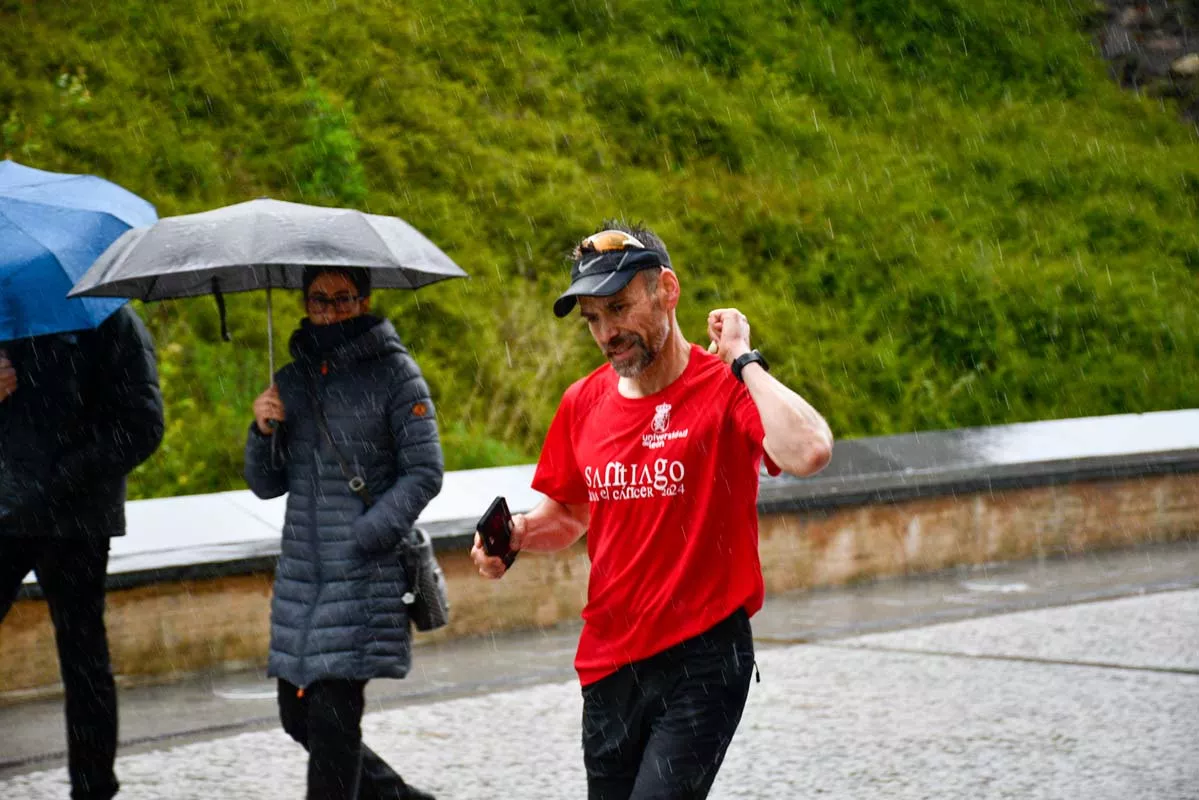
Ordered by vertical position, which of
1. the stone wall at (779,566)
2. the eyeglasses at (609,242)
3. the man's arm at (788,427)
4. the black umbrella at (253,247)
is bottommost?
the stone wall at (779,566)

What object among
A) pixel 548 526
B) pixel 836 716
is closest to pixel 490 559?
pixel 548 526

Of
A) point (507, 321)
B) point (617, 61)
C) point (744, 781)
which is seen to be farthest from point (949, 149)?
point (744, 781)

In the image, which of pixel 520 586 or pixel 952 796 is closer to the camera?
pixel 952 796

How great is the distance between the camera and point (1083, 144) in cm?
1742

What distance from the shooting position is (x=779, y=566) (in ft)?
29.9

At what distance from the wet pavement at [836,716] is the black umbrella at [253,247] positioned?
1.85 m

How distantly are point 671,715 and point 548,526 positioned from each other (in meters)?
0.62

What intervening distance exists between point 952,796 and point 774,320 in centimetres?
769

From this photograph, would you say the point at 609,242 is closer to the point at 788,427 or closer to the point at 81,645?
the point at 788,427

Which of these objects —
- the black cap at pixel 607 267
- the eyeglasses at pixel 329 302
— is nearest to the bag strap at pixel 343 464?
the eyeglasses at pixel 329 302

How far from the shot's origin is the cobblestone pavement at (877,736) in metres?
5.62

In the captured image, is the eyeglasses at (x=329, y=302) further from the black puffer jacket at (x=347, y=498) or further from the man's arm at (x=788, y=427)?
the man's arm at (x=788, y=427)

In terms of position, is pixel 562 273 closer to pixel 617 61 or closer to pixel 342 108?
pixel 342 108

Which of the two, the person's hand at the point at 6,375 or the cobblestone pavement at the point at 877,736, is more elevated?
the person's hand at the point at 6,375
